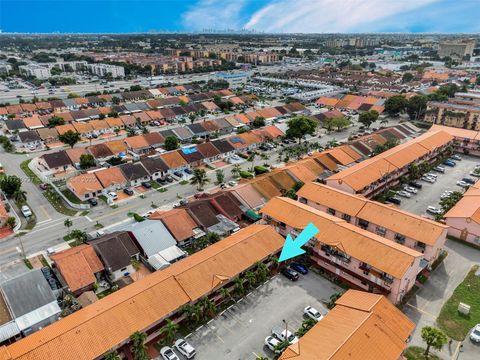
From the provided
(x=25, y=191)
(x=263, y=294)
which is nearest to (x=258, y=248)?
(x=263, y=294)

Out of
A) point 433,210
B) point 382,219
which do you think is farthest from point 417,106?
point 382,219

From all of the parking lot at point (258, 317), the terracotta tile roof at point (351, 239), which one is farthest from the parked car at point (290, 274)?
the terracotta tile roof at point (351, 239)

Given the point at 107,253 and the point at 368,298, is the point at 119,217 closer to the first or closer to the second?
the point at 107,253

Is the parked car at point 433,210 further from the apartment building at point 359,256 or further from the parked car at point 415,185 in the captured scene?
the apartment building at point 359,256

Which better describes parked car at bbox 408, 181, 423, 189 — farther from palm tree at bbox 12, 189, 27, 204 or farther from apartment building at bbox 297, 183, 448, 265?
palm tree at bbox 12, 189, 27, 204

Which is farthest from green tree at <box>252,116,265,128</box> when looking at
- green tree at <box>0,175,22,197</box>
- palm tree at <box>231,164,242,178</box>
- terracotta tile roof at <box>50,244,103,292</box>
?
terracotta tile roof at <box>50,244,103,292</box>
